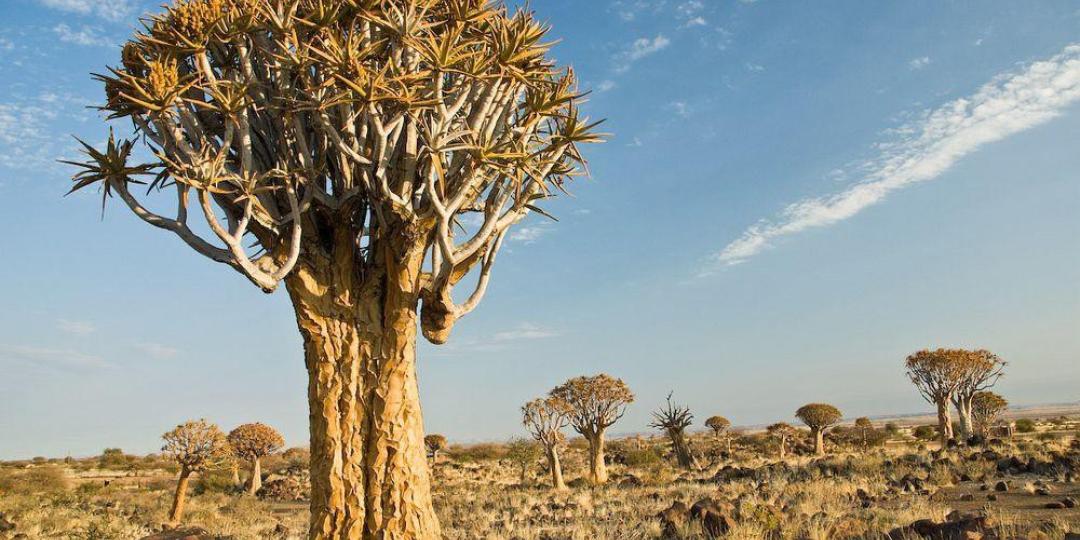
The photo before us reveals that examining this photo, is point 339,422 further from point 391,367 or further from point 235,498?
point 235,498

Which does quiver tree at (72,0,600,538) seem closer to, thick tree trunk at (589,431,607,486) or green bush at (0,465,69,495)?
thick tree trunk at (589,431,607,486)

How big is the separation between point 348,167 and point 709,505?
6.52m

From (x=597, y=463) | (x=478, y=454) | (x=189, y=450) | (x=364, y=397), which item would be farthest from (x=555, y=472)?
(x=478, y=454)

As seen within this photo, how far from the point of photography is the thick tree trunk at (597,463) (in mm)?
20969

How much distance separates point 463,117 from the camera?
25.2 feet

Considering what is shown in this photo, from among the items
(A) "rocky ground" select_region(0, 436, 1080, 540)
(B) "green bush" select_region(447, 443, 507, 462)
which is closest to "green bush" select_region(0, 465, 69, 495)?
(A) "rocky ground" select_region(0, 436, 1080, 540)

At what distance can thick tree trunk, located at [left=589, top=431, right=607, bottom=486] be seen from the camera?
826 inches

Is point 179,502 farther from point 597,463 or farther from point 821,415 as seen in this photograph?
point 821,415

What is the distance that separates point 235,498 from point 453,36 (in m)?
21.3

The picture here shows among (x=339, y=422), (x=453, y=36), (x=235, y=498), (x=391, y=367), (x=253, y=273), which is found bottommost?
(x=235, y=498)

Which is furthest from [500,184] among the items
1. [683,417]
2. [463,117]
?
[683,417]

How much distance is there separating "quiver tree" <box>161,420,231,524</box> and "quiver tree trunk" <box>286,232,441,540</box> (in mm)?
11485

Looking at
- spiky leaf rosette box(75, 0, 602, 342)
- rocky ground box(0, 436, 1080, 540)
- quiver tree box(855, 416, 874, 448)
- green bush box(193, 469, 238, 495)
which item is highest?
spiky leaf rosette box(75, 0, 602, 342)

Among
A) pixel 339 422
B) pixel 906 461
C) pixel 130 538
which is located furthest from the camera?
pixel 906 461
